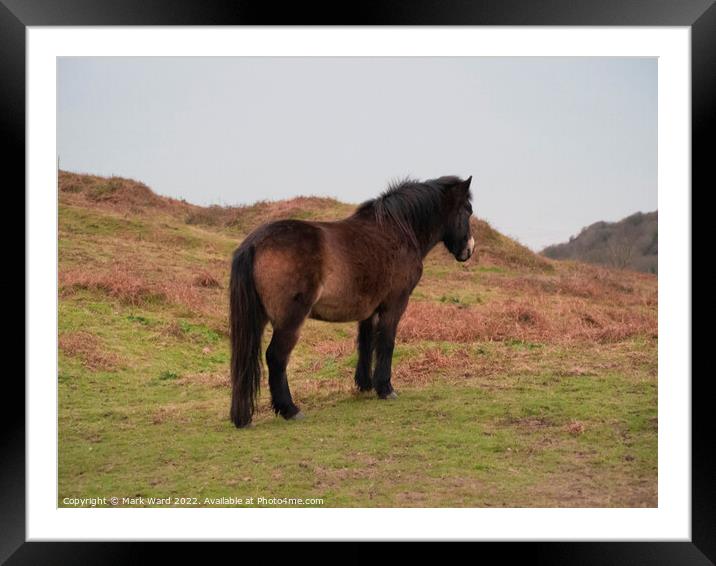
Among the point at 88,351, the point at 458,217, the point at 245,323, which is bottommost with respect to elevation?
the point at 88,351

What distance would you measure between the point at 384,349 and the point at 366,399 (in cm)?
71

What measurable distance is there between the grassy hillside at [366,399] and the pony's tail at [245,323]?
671mm

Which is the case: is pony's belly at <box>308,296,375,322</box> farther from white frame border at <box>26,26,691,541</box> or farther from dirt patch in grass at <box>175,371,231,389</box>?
dirt patch in grass at <box>175,371,231,389</box>

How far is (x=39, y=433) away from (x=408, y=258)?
4.77 metres

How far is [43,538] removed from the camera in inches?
258

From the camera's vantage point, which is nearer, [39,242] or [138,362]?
[39,242]

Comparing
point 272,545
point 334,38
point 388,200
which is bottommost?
point 272,545

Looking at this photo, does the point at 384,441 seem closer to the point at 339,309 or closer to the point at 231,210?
the point at 339,309

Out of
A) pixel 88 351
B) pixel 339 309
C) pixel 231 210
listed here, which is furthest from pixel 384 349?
pixel 231 210

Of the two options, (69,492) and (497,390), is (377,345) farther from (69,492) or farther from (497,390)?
(69,492)

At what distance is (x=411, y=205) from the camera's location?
30.9 ft

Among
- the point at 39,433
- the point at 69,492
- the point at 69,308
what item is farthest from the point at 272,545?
the point at 69,308

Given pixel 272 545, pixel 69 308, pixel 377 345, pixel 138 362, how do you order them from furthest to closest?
1. pixel 69 308
2. pixel 138 362
3. pixel 377 345
4. pixel 272 545

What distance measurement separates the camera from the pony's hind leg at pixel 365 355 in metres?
9.22
